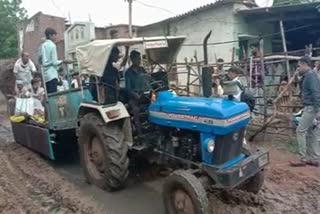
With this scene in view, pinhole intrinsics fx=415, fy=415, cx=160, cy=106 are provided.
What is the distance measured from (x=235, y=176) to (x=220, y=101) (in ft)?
3.10

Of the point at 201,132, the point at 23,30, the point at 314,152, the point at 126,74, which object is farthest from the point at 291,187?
the point at 23,30

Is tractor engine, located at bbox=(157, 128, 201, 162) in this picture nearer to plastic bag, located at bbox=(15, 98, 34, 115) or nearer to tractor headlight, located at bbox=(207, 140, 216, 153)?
tractor headlight, located at bbox=(207, 140, 216, 153)

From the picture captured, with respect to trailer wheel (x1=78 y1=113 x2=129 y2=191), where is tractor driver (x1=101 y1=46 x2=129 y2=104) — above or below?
above

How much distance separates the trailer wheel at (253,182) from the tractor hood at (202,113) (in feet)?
1.53

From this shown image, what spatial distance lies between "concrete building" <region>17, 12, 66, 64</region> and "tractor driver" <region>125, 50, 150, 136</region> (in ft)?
60.6

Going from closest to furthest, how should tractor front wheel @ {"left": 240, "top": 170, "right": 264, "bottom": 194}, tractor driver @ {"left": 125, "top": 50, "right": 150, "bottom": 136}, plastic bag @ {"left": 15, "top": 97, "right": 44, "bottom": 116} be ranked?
tractor front wheel @ {"left": 240, "top": 170, "right": 264, "bottom": 194}, tractor driver @ {"left": 125, "top": 50, "right": 150, "bottom": 136}, plastic bag @ {"left": 15, "top": 97, "right": 44, "bottom": 116}

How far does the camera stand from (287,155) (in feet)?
26.0

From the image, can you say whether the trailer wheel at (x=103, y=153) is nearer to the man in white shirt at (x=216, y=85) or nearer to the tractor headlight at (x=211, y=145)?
the tractor headlight at (x=211, y=145)

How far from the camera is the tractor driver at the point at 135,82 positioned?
6.07m

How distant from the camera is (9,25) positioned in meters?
33.0

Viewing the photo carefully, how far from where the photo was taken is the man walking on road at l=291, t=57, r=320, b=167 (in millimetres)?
7059

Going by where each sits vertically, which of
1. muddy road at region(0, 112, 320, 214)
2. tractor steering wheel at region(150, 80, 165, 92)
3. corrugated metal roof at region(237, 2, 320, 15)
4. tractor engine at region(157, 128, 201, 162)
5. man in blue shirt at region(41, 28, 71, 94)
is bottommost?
muddy road at region(0, 112, 320, 214)

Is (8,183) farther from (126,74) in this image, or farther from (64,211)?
(126,74)

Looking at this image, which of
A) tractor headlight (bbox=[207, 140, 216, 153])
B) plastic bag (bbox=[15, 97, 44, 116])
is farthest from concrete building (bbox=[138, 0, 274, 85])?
tractor headlight (bbox=[207, 140, 216, 153])
